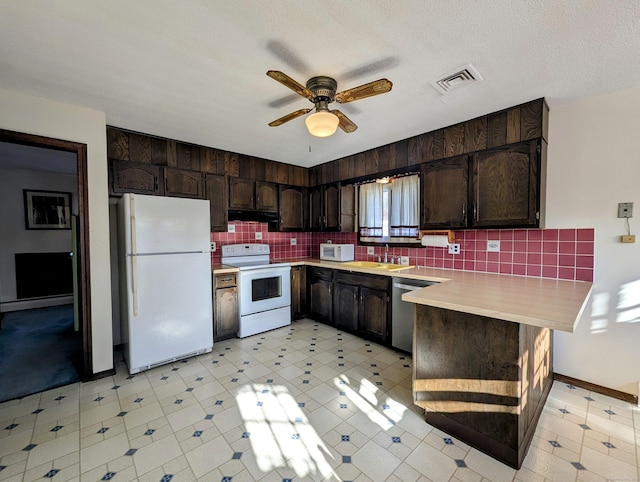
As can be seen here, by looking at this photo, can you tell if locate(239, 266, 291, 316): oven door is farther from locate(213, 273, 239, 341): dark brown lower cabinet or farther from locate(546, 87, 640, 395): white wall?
locate(546, 87, 640, 395): white wall

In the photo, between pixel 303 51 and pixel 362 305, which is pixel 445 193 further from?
pixel 303 51

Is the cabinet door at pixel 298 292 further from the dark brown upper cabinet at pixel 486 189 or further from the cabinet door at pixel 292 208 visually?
the dark brown upper cabinet at pixel 486 189

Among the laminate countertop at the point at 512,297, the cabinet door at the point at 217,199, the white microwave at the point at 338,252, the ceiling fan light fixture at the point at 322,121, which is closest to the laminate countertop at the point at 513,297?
the laminate countertop at the point at 512,297

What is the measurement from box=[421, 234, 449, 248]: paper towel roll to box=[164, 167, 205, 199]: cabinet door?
2729 mm

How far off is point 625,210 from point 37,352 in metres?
5.78

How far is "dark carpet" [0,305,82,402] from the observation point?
8.06 ft

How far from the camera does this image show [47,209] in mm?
4953

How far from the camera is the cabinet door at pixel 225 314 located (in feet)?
10.9

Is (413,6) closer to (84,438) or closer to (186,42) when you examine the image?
(186,42)

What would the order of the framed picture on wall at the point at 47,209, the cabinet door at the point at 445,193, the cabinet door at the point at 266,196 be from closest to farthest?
the cabinet door at the point at 445,193 < the cabinet door at the point at 266,196 < the framed picture on wall at the point at 47,209

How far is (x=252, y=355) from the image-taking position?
301 cm

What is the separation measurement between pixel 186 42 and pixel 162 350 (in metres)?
2.62

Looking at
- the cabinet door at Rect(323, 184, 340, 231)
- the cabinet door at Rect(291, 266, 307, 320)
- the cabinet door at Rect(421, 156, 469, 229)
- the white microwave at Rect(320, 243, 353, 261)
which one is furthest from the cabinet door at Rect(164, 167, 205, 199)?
the cabinet door at Rect(421, 156, 469, 229)

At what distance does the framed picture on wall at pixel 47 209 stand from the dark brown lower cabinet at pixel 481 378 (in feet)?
20.8
